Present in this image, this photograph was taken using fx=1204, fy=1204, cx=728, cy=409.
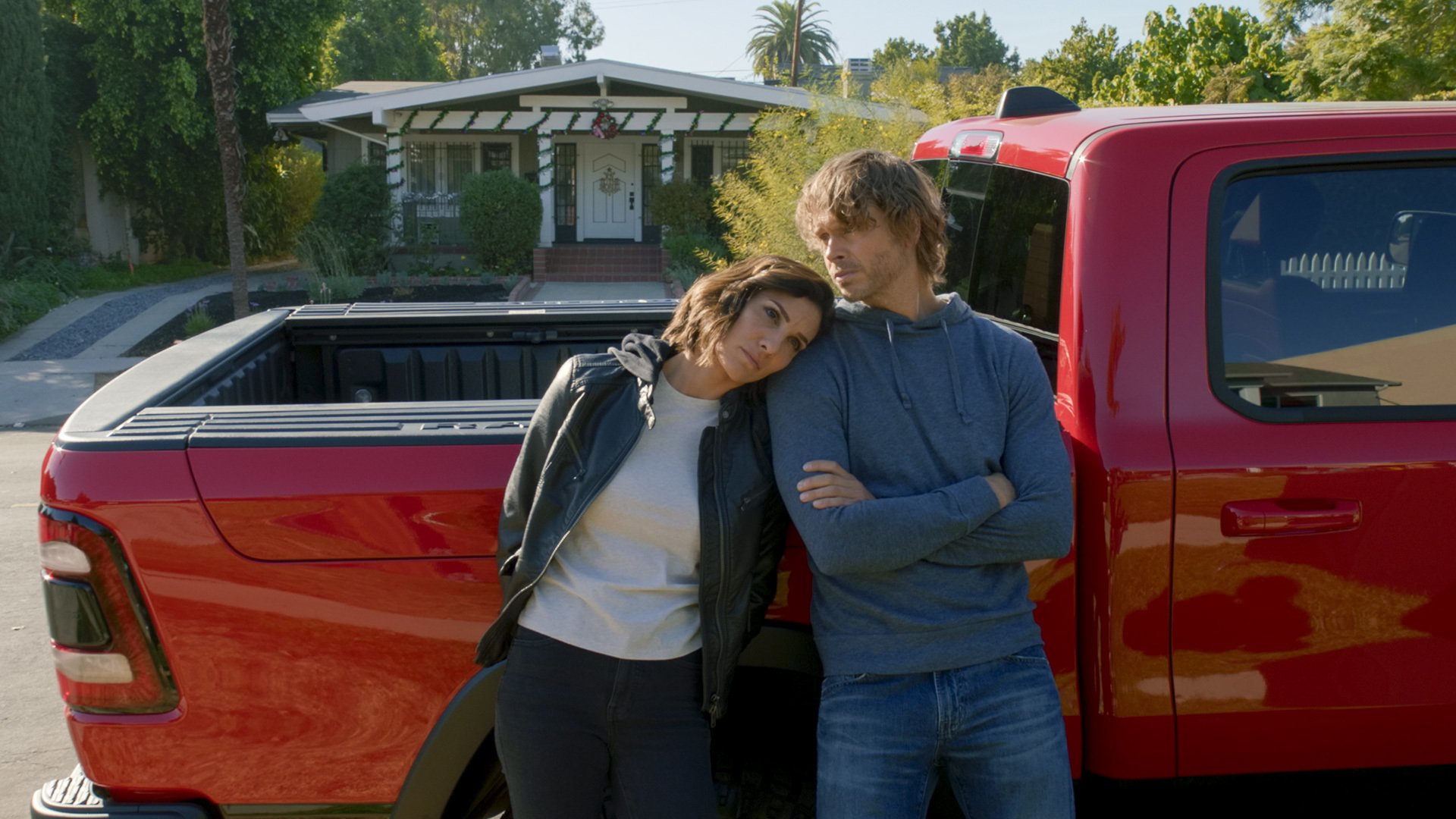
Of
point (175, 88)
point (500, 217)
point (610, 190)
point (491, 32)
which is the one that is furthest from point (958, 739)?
point (491, 32)

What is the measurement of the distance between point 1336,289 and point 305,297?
18.1 metres

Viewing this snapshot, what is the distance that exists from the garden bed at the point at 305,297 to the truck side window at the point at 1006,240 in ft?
48.3

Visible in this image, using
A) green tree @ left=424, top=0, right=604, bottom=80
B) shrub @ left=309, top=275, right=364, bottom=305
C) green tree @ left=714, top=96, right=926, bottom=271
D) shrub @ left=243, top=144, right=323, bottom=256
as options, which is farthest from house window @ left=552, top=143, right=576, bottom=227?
green tree @ left=424, top=0, right=604, bottom=80

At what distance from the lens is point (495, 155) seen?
27016 millimetres

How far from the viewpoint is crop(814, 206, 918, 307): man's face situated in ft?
6.89

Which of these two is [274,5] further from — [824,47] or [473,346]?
[824,47]

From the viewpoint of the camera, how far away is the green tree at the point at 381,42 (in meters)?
43.6

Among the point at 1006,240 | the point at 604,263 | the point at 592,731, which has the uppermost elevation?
the point at 1006,240

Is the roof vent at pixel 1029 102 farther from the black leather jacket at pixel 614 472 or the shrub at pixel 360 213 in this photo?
the shrub at pixel 360 213

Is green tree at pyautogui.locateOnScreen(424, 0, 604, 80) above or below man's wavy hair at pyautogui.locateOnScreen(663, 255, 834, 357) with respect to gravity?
above

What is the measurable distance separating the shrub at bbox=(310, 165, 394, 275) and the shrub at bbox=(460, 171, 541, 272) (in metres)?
1.44

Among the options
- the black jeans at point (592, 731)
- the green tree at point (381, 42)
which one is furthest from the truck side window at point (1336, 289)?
the green tree at point (381, 42)

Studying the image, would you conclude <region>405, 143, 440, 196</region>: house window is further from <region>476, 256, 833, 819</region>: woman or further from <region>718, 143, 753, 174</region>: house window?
<region>476, 256, 833, 819</region>: woman

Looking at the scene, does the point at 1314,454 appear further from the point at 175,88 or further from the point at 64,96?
the point at 64,96
